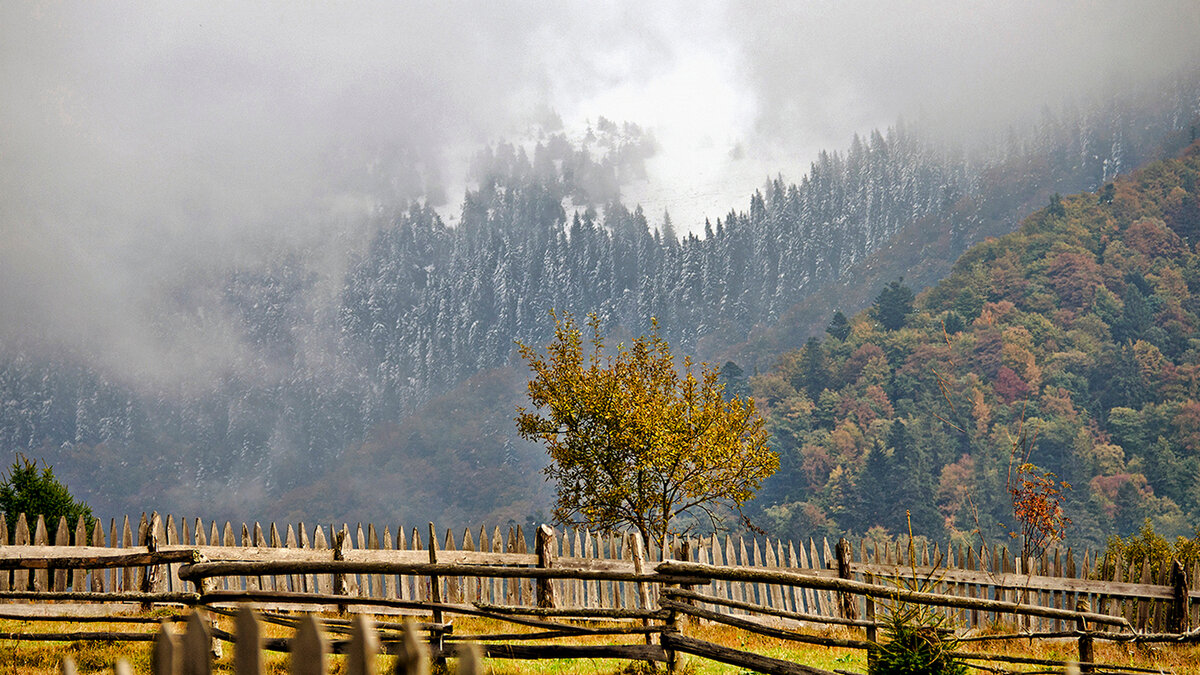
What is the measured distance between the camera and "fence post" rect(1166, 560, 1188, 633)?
16.4 meters

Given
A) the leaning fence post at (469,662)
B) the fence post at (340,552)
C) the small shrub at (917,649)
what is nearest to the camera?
the leaning fence post at (469,662)

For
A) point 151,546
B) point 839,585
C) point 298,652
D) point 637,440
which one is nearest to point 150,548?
point 151,546

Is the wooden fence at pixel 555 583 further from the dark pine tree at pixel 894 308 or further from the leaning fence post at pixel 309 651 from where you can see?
the dark pine tree at pixel 894 308

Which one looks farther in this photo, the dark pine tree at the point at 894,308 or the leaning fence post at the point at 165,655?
the dark pine tree at the point at 894,308

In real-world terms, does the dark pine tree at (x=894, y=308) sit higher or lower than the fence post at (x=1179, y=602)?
higher

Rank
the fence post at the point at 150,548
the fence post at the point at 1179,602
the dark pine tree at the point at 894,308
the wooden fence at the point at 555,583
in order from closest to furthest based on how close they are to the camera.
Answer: the wooden fence at the point at 555,583 < the fence post at the point at 150,548 < the fence post at the point at 1179,602 < the dark pine tree at the point at 894,308

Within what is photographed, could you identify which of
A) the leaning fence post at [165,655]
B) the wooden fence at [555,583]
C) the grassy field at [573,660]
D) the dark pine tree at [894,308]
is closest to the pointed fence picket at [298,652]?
the leaning fence post at [165,655]

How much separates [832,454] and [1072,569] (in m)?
86.9

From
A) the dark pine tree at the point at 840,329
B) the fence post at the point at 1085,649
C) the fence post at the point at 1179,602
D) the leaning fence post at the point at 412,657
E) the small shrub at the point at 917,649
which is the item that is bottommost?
the fence post at the point at 1179,602

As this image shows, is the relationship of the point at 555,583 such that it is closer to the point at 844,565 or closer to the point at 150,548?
the point at 844,565

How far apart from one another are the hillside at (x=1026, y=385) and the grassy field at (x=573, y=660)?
80.7 m

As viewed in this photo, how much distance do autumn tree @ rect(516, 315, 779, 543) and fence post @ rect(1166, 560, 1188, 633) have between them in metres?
8.02

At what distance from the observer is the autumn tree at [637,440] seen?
1862cm

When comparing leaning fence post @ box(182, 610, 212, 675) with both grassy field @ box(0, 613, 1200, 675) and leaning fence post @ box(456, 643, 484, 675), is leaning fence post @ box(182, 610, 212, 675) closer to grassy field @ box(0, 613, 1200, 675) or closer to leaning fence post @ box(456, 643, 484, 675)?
leaning fence post @ box(456, 643, 484, 675)
